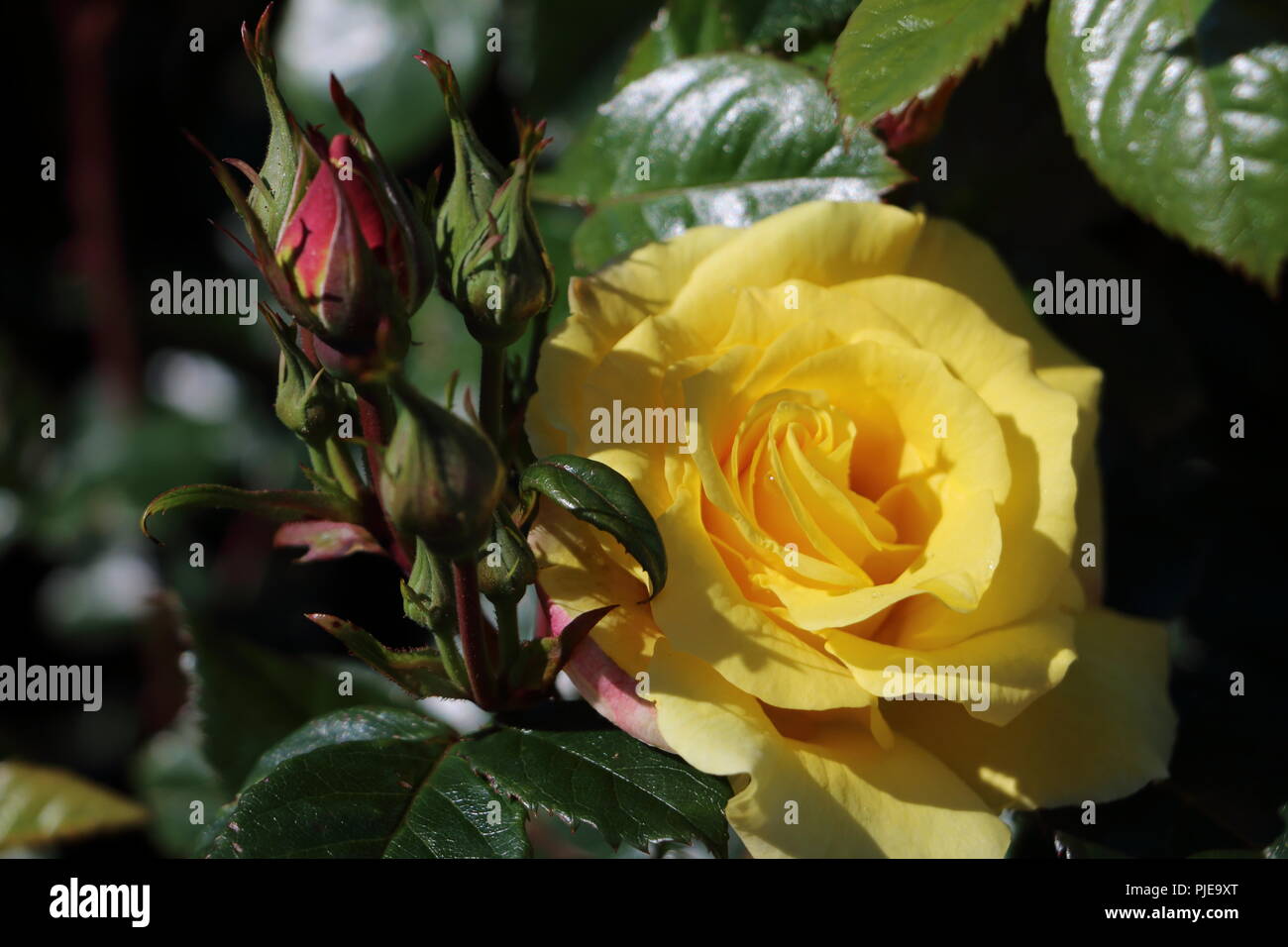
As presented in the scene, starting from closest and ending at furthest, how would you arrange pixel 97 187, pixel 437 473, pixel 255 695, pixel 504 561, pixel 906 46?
pixel 437 473, pixel 504 561, pixel 906 46, pixel 255 695, pixel 97 187

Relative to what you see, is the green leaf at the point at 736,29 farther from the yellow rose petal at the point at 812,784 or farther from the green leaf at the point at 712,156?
the yellow rose petal at the point at 812,784

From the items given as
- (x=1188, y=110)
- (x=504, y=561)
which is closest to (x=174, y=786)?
(x=504, y=561)

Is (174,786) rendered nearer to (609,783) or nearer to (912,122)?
(609,783)

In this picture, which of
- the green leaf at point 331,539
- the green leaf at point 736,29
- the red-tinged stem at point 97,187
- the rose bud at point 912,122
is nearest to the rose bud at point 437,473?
the green leaf at point 331,539

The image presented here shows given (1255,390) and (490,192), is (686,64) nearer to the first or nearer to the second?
(490,192)

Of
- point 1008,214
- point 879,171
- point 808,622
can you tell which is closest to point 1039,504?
point 808,622

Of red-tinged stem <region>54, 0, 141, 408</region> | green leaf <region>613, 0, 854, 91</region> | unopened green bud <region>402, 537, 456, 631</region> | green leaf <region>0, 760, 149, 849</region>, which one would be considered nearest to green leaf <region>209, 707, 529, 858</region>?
unopened green bud <region>402, 537, 456, 631</region>
